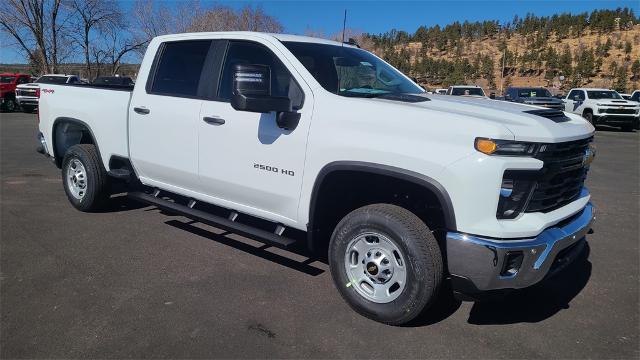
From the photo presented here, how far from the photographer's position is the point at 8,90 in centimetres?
2547

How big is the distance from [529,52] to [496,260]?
54545 mm

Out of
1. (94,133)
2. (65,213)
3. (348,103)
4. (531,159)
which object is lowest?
(65,213)

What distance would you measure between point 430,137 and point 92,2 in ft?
119

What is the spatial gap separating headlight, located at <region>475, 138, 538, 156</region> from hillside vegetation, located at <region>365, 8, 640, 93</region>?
128 ft

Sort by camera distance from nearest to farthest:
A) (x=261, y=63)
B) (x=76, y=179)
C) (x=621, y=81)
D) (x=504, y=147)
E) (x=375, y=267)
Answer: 1. (x=504, y=147)
2. (x=375, y=267)
3. (x=261, y=63)
4. (x=76, y=179)
5. (x=621, y=81)

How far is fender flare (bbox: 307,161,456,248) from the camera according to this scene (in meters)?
3.07

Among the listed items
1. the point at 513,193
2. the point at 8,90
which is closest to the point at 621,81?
the point at 8,90

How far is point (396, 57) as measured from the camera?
180 feet

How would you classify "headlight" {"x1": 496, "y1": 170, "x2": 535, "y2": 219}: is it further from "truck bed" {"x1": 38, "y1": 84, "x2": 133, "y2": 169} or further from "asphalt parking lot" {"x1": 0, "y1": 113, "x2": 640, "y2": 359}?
"truck bed" {"x1": 38, "y1": 84, "x2": 133, "y2": 169}

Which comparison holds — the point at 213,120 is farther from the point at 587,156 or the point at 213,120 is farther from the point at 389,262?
the point at 587,156

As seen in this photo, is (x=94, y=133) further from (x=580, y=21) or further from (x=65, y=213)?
(x=580, y=21)

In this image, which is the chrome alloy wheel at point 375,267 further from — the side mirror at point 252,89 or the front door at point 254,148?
the side mirror at point 252,89

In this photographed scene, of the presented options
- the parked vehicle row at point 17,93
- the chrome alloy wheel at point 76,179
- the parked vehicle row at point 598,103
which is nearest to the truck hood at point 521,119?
the chrome alloy wheel at point 76,179


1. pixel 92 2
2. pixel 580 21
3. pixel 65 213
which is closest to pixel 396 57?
pixel 580 21
